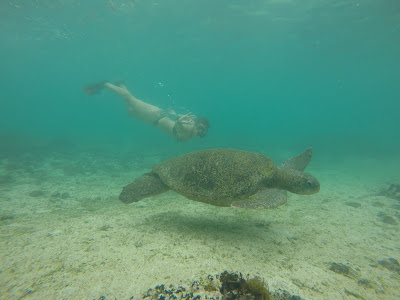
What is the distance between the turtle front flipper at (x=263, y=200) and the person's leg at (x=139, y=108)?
978 centimetres

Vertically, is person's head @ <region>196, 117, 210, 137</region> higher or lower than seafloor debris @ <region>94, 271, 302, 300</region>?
higher

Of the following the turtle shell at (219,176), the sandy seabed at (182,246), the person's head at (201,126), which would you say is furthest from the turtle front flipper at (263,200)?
the person's head at (201,126)

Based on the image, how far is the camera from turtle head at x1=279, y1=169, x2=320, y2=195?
13.5ft

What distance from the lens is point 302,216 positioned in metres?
5.39

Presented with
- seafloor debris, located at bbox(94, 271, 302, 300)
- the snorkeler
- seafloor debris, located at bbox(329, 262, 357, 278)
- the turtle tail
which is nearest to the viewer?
seafloor debris, located at bbox(94, 271, 302, 300)

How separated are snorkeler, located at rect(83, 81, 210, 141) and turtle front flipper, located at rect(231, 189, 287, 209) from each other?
6163mm

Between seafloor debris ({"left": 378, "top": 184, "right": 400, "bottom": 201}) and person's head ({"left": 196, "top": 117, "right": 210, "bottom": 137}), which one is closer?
seafloor debris ({"left": 378, "top": 184, "right": 400, "bottom": 201})

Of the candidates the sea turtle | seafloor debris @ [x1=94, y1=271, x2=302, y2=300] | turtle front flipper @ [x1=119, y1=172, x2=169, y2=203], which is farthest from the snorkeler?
seafloor debris @ [x1=94, y1=271, x2=302, y2=300]

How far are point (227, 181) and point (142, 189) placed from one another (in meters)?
2.15

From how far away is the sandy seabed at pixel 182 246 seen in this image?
2.59 meters

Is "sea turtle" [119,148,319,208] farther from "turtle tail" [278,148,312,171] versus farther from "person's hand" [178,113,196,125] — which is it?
"person's hand" [178,113,196,125]

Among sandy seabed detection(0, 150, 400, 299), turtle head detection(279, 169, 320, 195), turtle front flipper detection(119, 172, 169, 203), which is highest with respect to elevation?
turtle head detection(279, 169, 320, 195)

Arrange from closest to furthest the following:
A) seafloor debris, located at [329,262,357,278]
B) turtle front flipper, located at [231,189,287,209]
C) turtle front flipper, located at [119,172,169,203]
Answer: seafloor debris, located at [329,262,357,278] < turtle front flipper, located at [231,189,287,209] < turtle front flipper, located at [119,172,169,203]

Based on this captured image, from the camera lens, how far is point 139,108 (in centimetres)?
1291
